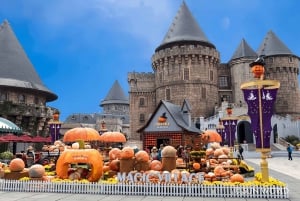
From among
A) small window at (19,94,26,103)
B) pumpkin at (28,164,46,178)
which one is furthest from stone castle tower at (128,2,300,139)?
pumpkin at (28,164,46,178)

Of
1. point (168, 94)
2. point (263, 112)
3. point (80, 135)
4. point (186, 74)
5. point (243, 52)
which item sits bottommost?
point (80, 135)

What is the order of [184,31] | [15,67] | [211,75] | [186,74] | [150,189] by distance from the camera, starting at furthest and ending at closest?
[184,31], [211,75], [186,74], [15,67], [150,189]

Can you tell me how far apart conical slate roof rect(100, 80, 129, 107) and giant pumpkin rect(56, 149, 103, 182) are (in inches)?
3210

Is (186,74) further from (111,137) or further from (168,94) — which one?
(111,137)

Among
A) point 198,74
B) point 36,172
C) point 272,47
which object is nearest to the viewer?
point 36,172

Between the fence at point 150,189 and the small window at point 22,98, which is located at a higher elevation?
the small window at point 22,98

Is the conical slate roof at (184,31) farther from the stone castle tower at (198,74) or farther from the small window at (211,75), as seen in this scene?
the small window at (211,75)

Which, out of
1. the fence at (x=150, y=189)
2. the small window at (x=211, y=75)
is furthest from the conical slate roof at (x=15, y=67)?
the small window at (x=211, y=75)

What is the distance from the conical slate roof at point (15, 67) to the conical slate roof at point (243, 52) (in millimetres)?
34915

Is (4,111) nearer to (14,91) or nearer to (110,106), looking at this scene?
(14,91)

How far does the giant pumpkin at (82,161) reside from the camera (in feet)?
40.0

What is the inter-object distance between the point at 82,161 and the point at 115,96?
84009 millimetres

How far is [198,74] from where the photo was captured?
177 feet

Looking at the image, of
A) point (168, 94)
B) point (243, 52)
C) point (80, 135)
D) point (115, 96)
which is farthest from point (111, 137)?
point (115, 96)
